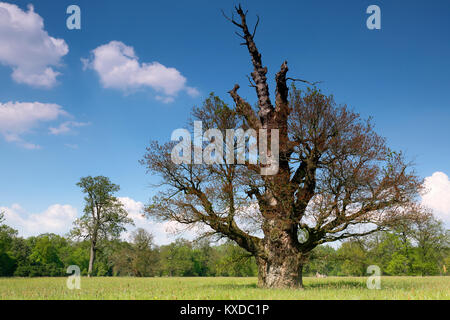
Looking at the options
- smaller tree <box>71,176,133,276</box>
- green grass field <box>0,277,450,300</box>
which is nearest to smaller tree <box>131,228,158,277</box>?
smaller tree <box>71,176,133,276</box>

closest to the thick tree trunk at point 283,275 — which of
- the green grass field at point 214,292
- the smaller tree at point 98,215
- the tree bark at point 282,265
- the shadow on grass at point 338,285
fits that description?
the tree bark at point 282,265

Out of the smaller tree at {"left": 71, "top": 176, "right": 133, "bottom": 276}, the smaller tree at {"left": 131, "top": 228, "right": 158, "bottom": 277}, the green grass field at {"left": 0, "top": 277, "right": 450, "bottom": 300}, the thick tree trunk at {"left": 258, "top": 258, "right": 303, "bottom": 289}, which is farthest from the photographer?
the smaller tree at {"left": 131, "top": 228, "right": 158, "bottom": 277}

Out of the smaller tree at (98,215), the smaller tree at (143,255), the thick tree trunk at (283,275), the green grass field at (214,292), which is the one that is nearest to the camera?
the green grass field at (214,292)

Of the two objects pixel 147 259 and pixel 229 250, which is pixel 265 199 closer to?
pixel 229 250

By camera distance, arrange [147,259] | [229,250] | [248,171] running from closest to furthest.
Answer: [248,171] < [229,250] < [147,259]

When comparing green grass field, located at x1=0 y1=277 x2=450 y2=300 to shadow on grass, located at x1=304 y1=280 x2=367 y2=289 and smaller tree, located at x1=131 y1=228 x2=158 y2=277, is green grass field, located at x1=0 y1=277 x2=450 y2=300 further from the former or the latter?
smaller tree, located at x1=131 y1=228 x2=158 y2=277

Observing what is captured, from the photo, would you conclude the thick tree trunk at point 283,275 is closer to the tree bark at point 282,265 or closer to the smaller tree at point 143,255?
the tree bark at point 282,265

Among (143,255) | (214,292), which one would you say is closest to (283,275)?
(214,292)

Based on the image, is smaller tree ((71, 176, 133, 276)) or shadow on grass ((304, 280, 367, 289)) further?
smaller tree ((71, 176, 133, 276))

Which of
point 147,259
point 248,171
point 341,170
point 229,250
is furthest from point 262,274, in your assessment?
point 147,259

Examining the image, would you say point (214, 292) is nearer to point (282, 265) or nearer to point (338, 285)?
point (282, 265)

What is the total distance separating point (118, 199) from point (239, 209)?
30.2m

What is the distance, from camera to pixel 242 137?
19641 millimetres

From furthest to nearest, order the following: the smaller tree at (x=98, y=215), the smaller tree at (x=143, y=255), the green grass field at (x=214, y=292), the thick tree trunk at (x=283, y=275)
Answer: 1. the smaller tree at (x=143, y=255)
2. the smaller tree at (x=98, y=215)
3. the thick tree trunk at (x=283, y=275)
4. the green grass field at (x=214, y=292)
